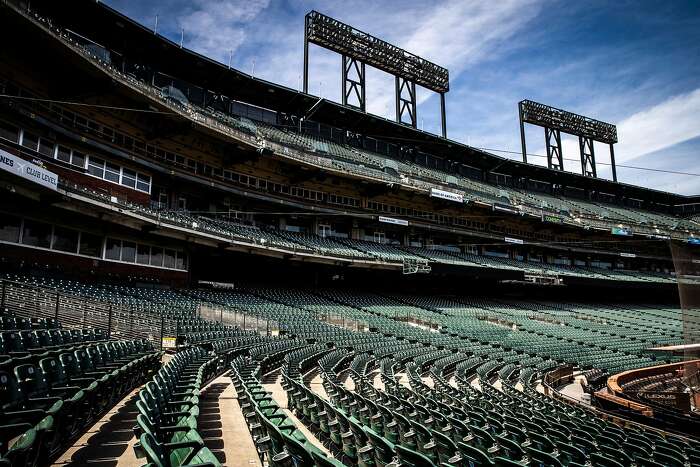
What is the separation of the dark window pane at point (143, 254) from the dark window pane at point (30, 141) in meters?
7.43

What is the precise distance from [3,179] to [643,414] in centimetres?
2209

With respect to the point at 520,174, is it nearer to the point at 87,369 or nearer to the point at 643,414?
the point at 643,414

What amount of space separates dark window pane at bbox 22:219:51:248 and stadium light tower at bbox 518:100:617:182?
167ft

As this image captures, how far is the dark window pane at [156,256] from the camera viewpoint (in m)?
26.4

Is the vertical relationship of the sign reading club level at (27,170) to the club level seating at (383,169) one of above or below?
below

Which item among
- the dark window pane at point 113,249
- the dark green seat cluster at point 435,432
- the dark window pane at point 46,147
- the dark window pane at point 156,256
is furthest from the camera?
the dark window pane at point 156,256

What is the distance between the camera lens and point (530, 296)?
48312 millimetres

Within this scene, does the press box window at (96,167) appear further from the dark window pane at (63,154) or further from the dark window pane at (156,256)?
the dark window pane at (156,256)

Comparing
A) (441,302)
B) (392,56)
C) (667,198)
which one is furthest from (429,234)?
(667,198)

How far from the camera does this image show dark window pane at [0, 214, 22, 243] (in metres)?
18.7

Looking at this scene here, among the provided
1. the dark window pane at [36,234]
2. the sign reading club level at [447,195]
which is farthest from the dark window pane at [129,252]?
the sign reading club level at [447,195]

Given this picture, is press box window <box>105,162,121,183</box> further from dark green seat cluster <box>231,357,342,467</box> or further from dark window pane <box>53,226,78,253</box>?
dark green seat cluster <box>231,357,342,467</box>

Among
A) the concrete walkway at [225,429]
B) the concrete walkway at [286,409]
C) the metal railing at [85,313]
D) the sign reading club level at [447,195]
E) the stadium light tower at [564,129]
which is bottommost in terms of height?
the concrete walkway at [286,409]

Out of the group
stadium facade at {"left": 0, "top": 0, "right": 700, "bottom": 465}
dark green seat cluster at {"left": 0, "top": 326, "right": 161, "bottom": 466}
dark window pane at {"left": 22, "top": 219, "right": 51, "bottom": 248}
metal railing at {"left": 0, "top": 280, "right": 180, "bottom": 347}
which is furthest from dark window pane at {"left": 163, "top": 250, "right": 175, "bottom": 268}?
dark green seat cluster at {"left": 0, "top": 326, "right": 161, "bottom": 466}
